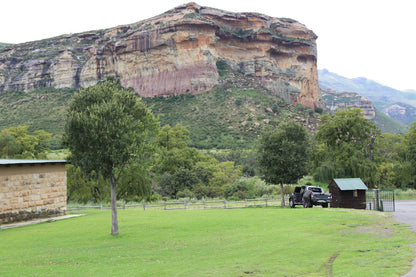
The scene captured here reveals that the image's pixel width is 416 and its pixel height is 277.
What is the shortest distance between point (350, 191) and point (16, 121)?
84.2m

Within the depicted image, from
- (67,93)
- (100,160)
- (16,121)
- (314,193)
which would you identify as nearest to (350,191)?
(314,193)

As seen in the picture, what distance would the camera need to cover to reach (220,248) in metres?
12.9

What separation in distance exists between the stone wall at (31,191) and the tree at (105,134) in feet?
22.6

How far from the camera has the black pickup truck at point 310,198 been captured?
1006 inches

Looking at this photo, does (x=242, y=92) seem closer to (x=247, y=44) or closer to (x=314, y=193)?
(x=247, y=44)

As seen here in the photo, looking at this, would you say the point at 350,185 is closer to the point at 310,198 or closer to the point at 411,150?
the point at 310,198

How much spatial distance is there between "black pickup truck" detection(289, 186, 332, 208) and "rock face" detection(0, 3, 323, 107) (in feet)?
255

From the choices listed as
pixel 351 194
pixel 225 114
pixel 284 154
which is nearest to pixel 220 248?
pixel 351 194

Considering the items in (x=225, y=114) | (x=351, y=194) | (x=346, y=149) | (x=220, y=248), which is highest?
(x=225, y=114)

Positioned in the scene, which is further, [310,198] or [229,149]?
[229,149]

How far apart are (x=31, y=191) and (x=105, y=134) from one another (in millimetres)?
9893

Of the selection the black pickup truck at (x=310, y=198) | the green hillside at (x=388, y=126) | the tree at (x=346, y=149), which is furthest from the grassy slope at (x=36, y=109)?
the green hillside at (x=388, y=126)

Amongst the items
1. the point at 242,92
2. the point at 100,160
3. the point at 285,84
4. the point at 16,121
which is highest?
the point at 285,84

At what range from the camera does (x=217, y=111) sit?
91250mm
